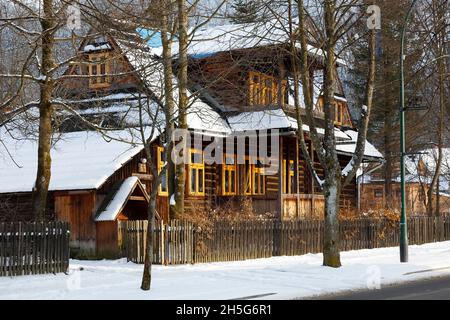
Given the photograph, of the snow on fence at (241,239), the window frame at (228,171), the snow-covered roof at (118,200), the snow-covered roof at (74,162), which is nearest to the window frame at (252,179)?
the window frame at (228,171)

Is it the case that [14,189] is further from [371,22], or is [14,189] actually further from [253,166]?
[371,22]

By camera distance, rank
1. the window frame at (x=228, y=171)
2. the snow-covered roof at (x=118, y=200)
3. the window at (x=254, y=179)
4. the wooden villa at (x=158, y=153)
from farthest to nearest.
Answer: the window at (x=254, y=179) → the window frame at (x=228, y=171) → the wooden villa at (x=158, y=153) → the snow-covered roof at (x=118, y=200)

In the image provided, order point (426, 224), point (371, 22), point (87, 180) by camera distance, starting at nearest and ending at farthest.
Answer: point (371, 22), point (87, 180), point (426, 224)

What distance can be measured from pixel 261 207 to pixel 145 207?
6807 millimetres

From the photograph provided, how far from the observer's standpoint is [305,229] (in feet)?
94.2

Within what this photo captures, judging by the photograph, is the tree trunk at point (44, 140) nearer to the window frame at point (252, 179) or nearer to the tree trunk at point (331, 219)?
the tree trunk at point (331, 219)

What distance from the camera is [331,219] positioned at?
21.9 metres

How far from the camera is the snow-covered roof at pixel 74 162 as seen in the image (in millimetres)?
25438

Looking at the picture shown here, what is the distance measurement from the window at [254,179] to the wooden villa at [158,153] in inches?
2.1

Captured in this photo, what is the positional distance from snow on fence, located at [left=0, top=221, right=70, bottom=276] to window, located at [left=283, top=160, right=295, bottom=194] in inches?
698

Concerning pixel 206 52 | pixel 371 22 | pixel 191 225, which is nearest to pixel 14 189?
pixel 191 225

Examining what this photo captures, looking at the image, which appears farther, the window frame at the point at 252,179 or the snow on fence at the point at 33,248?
the window frame at the point at 252,179

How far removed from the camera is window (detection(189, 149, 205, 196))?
32031mm

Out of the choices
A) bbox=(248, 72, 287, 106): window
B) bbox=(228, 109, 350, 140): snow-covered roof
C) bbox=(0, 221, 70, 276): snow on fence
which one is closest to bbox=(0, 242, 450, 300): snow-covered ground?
bbox=(0, 221, 70, 276): snow on fence
